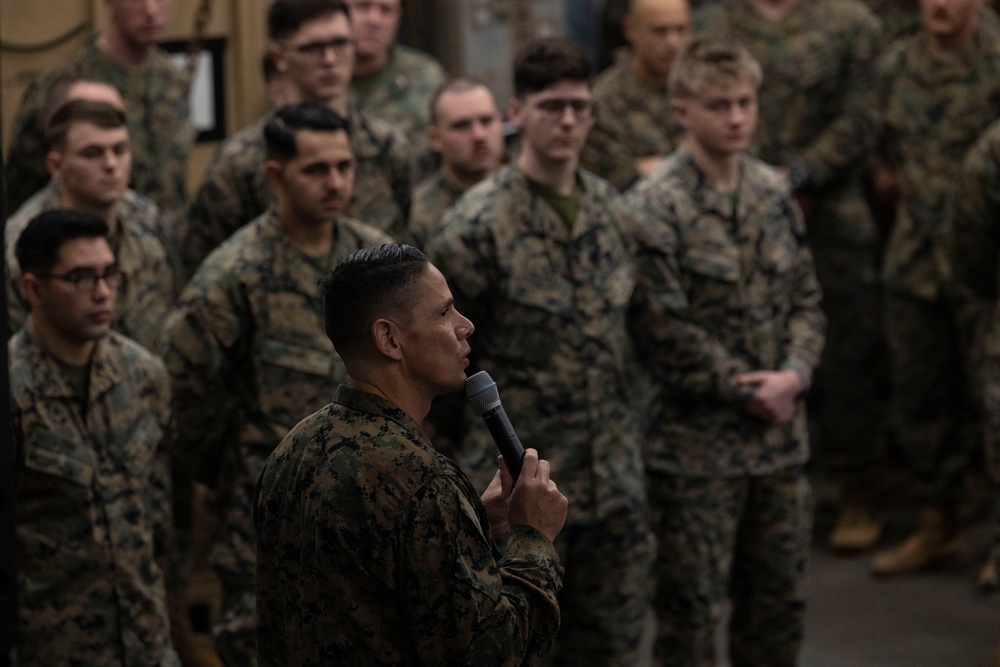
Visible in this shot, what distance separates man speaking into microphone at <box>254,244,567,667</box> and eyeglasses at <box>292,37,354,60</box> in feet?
7.79

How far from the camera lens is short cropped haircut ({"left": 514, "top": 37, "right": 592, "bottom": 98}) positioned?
4.27 meters

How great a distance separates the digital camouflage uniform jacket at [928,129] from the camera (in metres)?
5.86

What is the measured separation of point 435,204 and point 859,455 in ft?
6.78

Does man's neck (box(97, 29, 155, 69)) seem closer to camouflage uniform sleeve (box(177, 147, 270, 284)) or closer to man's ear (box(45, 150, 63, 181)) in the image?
camouflage uniform sleeve (box(177, 147, 270, 284))

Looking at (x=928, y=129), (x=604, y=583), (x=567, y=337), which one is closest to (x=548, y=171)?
(x=567, y=337)

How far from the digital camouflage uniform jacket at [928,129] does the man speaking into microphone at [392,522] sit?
3675 millimetres

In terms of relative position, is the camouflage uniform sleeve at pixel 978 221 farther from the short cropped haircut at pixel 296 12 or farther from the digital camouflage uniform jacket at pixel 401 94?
the short cropped haircut at pixel 296 12

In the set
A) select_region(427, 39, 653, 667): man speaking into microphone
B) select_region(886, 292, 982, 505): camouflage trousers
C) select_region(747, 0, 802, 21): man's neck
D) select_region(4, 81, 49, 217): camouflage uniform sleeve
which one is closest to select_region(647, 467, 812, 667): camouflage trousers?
select_region(427, 39, 653, 667): man speaking into microphone

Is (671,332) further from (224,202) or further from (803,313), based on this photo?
(224,202)

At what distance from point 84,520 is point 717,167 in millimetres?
1833

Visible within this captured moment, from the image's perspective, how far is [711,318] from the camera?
449cm

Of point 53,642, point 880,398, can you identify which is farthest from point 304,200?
point 880,398

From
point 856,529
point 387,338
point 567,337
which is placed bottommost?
point 856,529

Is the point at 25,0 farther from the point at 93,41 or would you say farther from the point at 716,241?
the point at 716,241
